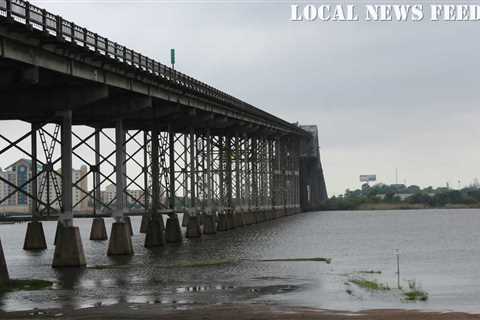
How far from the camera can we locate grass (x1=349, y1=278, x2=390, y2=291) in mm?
39750

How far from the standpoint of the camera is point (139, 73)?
60.3m

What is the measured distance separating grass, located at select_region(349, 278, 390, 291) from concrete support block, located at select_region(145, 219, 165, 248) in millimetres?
33159

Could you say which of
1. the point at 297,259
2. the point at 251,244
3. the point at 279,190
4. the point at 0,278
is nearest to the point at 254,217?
the point at 279,190

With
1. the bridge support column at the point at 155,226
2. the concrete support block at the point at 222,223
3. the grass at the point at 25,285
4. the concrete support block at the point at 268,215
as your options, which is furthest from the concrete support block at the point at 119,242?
the concrete support block at the point at 268,215

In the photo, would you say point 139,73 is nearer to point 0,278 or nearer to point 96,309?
point 0,278

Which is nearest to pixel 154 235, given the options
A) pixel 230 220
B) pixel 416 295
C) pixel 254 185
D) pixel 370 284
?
pixel 230 220

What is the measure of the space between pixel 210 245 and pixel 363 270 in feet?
95.4

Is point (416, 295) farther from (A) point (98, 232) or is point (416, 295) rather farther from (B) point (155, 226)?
(A) point (98, 232)

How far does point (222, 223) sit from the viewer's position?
353 feet

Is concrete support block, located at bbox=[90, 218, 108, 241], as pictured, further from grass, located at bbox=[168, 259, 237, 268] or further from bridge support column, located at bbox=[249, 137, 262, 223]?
grass, located at bbox=[168, 259, 237, 268]

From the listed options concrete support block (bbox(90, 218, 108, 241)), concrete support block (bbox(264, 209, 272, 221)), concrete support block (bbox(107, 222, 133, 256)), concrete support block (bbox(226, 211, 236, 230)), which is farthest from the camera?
concrete support block (bbox(264, 209, 272, 221))

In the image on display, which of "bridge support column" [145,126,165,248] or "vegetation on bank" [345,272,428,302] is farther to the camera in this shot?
"bridge support column" [145,126,165,248]

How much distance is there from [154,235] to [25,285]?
32.5m

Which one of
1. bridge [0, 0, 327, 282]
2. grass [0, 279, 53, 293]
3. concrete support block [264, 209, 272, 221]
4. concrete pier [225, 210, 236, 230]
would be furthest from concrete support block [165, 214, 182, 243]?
concrete support block [264, 209, 272, 221]
